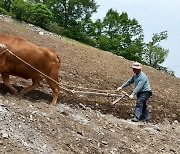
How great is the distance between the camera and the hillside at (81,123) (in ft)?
28.0

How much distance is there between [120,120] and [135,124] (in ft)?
1.19

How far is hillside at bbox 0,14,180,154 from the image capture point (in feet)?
28.0

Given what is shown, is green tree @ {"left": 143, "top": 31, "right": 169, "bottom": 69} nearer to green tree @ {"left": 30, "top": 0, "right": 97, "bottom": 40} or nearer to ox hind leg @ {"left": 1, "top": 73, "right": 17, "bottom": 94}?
green tree @ {"left": 30, "top": 0, "right": 97, "bottom": 40}

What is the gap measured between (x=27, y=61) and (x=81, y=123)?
1.75 m

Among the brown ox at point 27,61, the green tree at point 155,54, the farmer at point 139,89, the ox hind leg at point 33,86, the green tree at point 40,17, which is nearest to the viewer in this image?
the brown ox at point 27,61

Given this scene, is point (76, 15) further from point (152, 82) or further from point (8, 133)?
point (8, 133)

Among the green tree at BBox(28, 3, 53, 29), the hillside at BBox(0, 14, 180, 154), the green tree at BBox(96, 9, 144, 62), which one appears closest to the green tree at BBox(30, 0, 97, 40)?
the green tree at BBox(96, 9, 144, 62)

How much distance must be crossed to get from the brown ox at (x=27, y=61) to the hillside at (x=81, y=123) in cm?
41

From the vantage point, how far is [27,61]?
404 inches

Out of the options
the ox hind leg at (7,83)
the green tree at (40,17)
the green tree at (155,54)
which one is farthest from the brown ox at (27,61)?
the green tree at (155,54)

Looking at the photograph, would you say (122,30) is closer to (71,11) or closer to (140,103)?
(71,11)

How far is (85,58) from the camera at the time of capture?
57.7 ft

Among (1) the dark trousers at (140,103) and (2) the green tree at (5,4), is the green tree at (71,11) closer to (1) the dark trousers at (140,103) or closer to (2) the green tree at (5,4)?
(2) the green tree at (5,4)

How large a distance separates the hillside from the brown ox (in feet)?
1.34
